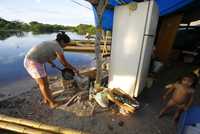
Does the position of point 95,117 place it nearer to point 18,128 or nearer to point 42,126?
point 42,126

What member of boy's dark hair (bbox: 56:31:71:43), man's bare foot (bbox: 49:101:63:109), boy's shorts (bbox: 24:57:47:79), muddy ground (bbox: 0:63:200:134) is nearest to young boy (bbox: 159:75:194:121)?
muddy ground (bbox: 0:63:200:134)

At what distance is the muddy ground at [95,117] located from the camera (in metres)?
2.37

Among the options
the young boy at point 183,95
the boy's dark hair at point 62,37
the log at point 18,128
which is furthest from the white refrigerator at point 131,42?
the log at point 18,128

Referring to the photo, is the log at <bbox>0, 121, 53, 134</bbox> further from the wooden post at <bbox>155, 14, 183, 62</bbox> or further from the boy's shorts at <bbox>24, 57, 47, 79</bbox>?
the wooden post at <bbox>155, 14, 183, 62</bbox>

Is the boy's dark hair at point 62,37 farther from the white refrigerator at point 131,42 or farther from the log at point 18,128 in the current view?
the log at point 18,128

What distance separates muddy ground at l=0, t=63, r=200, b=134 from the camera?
7.76ft

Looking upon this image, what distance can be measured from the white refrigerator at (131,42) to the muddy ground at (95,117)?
0.50 meters

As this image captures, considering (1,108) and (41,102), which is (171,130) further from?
(1,108)

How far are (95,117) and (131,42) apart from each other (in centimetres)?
145

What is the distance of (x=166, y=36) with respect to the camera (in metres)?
5.09

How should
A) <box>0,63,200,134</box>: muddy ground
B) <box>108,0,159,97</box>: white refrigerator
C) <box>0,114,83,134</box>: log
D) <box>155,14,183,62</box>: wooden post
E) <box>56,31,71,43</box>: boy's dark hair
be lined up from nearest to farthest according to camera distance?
1. <box>0,114,83,134</box>: log
2. <box>0,63,200,134</box>: muddy ground
3. <box>108,0,159,97</box>: white refrigerator
4. <box>56,31,71,43</box>: boy's dark hair
5. <box>155,14,183,62</box>: wooden post

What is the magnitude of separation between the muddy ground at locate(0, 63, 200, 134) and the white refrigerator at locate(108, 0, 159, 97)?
501 millimetres

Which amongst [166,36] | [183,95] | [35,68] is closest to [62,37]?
[35,68]

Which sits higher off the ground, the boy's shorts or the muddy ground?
the boy's shorts
